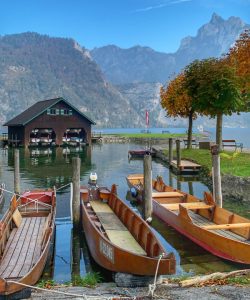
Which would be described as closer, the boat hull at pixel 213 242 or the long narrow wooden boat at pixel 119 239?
the long narrow wooden boat at pixel 119 239

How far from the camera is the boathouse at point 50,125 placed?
7925 centimetres

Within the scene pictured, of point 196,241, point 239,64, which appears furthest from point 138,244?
point 239,64

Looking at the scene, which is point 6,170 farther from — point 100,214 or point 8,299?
point 8,299

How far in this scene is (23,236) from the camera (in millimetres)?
16922

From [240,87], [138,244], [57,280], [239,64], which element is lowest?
[57,280]

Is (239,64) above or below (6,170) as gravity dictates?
above

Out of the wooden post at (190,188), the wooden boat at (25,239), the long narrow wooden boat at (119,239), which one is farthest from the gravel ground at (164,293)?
the wooden post at (190,188)

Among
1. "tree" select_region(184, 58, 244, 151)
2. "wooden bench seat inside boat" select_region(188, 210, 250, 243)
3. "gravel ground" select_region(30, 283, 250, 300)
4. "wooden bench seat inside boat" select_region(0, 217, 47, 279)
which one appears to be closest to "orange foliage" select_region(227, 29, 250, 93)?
"tree" select_region(184, 58, 244, 151)

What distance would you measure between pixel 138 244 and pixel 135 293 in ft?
13.6

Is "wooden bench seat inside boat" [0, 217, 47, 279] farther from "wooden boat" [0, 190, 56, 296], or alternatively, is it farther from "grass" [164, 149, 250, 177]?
"grass" [164, 149, 250, 177]

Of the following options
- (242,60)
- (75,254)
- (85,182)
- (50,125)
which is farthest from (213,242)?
(50,125)

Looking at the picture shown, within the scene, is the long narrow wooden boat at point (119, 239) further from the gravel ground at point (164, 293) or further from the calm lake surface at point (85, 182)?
the calm lake surface at point (85, 182)

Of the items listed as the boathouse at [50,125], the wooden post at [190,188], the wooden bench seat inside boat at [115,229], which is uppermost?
the boathouse at [50,125]

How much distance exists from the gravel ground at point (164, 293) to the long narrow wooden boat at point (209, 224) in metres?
4.19
